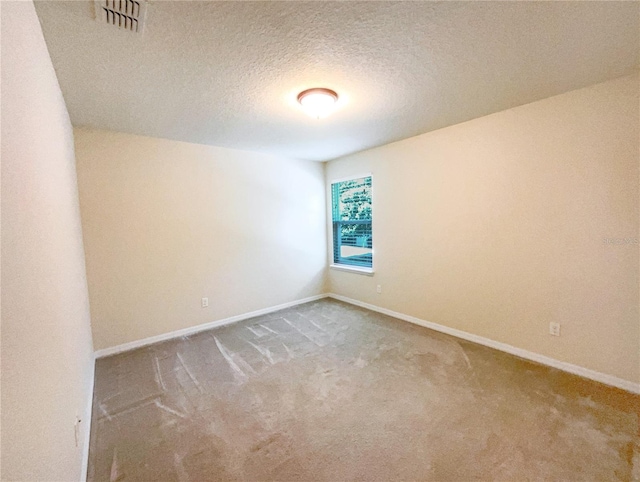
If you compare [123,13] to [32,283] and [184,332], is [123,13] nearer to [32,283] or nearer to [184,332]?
[32,283]

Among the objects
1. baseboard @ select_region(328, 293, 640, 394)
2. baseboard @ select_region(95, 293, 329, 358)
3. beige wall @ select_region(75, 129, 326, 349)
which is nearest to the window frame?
beige wall @ select_region(75, 129, 326, 349)

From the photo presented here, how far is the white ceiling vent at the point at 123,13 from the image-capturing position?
1277 mm

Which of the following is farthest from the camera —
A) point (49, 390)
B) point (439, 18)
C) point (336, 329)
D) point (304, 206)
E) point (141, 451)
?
point (304, 206)

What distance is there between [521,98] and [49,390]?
3.53 metres

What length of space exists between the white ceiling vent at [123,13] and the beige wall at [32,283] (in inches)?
10.4

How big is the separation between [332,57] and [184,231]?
8.49 ft

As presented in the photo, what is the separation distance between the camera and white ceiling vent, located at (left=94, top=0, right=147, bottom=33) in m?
1.28

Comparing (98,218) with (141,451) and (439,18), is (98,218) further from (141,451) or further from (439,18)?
(439,18)

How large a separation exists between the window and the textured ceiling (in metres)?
1.64

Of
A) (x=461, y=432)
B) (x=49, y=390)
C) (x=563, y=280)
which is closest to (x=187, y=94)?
(x=49, y=390)

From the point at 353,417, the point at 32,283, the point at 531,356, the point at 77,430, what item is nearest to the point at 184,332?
the point at 77,430

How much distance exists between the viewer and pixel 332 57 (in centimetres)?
174

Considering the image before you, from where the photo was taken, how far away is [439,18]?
144 centimetres

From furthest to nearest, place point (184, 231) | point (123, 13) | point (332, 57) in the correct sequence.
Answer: point (184, 231) < point (332, 57) < point (123, 13)
